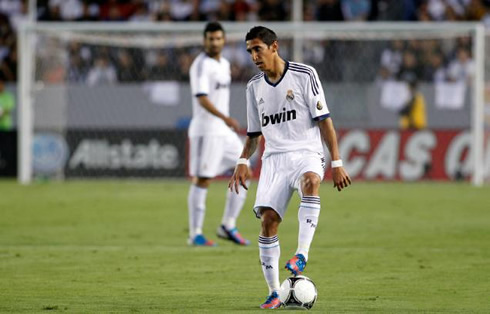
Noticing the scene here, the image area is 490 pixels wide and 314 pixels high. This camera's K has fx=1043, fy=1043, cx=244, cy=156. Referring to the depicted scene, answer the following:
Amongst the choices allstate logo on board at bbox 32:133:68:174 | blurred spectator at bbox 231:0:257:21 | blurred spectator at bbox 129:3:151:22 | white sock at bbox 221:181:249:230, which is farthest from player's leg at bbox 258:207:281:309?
blurred spectator at bbox 129:3:151:22

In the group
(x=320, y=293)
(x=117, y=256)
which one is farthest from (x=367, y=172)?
(x=320, y=293)

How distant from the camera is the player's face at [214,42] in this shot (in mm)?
11781

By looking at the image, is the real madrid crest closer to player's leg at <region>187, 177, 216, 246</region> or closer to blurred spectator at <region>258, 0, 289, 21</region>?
player's leg at <region>187, 177, 216, 246</region>

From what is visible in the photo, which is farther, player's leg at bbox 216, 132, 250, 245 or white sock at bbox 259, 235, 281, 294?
player's leg at bbox 216, 132, 250, 245

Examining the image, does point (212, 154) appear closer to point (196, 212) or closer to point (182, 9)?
point (196, 212)

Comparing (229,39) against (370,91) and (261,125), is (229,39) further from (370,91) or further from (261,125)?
(261,125)

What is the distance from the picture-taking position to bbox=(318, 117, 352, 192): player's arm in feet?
Result: 24.5

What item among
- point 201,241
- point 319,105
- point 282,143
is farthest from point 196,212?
point 319,105

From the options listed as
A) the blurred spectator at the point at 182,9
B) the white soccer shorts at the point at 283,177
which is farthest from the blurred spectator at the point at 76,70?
the white soccer shorts at the point at 283,177

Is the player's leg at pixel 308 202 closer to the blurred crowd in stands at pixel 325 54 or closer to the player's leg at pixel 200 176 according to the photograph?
the player's leg at pixel 200 176

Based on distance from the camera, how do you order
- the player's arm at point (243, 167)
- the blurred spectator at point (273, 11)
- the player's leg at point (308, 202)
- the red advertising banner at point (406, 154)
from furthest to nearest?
the blurred spectator at point (273, 11)
the red advertising banner at point (406, 154)
the player's arm at point (243, 167)
the player's leg at point (308, 202)

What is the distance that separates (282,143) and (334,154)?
1.45 feet

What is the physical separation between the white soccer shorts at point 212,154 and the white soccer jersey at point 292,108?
4.34m

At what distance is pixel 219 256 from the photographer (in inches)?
431
